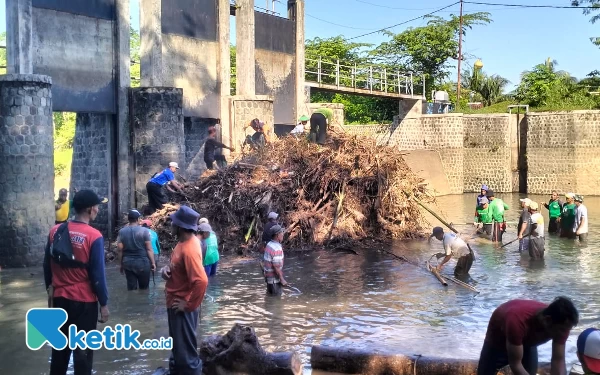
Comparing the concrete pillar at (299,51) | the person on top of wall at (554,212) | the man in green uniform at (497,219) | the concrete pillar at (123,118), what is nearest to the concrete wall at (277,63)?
the concrete pillar at (299,51)

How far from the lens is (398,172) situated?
62.2ft

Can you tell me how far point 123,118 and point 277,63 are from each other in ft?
Result: 28.0

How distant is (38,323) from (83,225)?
5.90 ft

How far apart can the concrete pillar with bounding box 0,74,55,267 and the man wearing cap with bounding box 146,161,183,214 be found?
3137mm

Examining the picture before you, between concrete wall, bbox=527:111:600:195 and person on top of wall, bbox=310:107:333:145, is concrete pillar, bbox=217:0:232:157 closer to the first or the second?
person on top of wall, bbox=310:107:333:145

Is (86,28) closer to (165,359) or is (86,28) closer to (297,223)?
(297,223)

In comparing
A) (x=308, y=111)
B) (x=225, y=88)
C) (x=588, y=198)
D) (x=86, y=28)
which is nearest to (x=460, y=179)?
(x=588, y=198)

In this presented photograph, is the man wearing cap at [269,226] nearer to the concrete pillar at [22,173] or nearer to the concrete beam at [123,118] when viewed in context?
the concrete beam at [123,118]

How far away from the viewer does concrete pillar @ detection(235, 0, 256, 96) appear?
2389 centimetres

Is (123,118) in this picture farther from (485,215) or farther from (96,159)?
(485,215)

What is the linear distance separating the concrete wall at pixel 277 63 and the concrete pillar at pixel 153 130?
6500 mm

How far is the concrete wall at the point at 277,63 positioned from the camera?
2498 cm

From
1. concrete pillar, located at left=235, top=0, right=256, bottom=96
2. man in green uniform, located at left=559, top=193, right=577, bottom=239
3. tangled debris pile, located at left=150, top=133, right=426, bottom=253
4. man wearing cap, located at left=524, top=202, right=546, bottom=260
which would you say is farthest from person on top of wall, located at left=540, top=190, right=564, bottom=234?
concrete pillar, located at left=235, top=0, right=256, bottom=96

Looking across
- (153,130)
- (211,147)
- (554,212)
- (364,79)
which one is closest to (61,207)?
(153,130)
